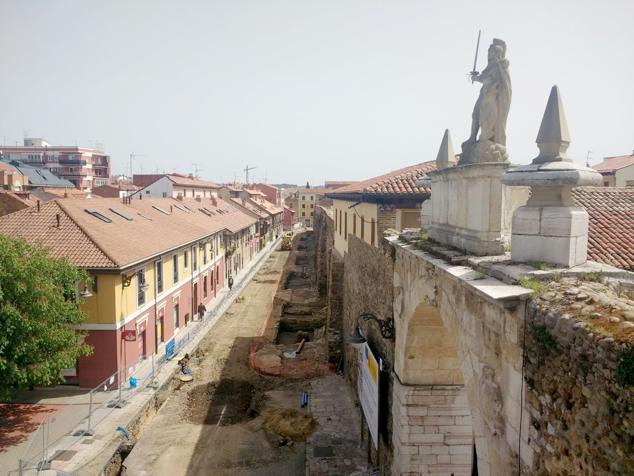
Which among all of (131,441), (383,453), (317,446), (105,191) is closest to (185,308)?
(131,441)

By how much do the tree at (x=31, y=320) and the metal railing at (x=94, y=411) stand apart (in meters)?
1.58

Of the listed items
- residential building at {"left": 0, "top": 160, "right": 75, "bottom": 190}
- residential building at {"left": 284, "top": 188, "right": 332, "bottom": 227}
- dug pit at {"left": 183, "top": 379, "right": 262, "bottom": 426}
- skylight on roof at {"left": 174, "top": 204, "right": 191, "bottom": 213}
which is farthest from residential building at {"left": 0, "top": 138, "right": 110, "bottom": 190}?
dug pit at {"left": 183, "top": 379, "right": 262, "bottom": 426}

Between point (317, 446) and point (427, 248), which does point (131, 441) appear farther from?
point (427, 248)

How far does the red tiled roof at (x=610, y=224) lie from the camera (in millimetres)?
8539

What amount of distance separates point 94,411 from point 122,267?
4647 mm

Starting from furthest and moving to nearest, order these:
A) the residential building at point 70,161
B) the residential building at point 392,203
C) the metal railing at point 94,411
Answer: the residential building at point 70,161
the residential building at point 392,203
the metal railing at point 94,411

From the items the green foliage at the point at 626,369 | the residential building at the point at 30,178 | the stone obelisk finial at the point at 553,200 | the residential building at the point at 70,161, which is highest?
the residential building at the point at 70,161

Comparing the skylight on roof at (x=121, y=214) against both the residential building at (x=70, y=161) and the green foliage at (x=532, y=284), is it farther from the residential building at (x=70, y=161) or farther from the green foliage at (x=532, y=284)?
the residential building at (x=70, y=161)

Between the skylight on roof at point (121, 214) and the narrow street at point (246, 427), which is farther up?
the skylight on roof at point (121, 214)

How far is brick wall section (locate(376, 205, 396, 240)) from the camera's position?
1323 centimetres

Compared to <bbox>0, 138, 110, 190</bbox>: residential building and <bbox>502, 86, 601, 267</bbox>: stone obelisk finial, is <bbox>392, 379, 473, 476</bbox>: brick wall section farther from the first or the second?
<bbox>0, 138, 110, 190</bbox>: residential building

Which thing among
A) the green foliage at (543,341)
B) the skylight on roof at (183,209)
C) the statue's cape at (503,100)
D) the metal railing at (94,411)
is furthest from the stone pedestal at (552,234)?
the skylight on roof at (183,209)

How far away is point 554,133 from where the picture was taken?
5020 millimetres

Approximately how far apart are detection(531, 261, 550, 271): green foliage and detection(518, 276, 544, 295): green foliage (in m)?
0.34
